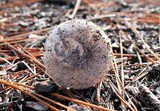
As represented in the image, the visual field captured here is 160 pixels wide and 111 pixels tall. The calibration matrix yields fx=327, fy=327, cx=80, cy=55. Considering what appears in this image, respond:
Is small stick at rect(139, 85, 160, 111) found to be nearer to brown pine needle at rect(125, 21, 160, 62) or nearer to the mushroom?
the mushroom

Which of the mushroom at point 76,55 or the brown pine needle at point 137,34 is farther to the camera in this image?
the brown pine needle at point 137,34

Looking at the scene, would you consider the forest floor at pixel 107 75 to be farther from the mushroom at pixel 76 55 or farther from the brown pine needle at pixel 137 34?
the mushroom at pixel 76 55

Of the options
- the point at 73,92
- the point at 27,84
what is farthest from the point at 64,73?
the point at 27,84

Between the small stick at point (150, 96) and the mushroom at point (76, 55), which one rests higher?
the mushroom at point (76, 55)

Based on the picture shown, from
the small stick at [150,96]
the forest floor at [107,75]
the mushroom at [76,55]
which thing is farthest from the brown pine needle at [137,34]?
the mushroom at [76,55]

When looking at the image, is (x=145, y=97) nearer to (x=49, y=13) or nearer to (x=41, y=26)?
(x=41, y=26)

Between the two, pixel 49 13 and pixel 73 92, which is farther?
pixel 49 13

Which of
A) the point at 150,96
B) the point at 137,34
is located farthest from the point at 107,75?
the point at 137,34
